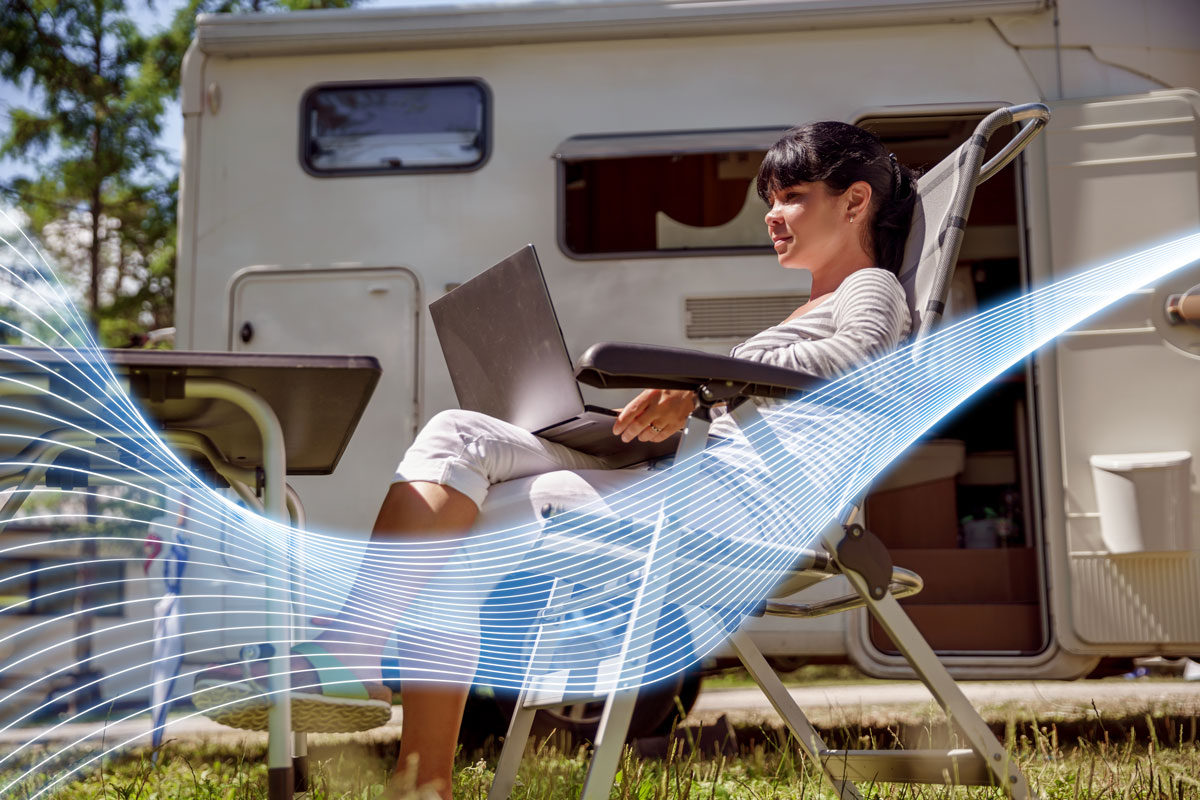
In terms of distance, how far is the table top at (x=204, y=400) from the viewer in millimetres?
1515

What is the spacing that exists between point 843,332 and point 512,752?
3.16 ft

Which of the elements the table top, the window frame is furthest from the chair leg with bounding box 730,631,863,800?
the window frame

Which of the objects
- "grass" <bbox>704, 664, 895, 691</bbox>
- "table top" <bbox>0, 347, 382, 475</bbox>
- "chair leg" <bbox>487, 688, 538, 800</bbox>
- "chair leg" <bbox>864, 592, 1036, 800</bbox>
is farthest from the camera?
"grass" <bbox>704, 664, 895, 691</bbox>

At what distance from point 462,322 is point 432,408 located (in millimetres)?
1427

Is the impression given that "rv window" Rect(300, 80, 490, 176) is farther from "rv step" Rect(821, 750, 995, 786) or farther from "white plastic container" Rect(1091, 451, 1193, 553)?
"rv step" Rect(821, 750, 995, 786)

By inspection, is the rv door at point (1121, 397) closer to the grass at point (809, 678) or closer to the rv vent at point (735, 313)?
the rv vent at point (735, 313)

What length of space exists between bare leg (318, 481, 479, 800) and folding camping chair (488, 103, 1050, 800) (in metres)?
0.16

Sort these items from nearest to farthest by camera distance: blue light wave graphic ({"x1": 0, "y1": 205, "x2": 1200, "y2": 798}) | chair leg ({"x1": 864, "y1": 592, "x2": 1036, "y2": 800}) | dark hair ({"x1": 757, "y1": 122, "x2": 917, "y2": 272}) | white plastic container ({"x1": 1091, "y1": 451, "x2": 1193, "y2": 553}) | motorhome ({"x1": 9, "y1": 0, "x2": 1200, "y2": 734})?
1. blue light wave graphic ({"x1": 0, "y1": 205, "x2": 1200, "y2": 798})
2. chair leg ({"x1": 864, "y1": 592, "x2": 1036, "y2": 800})
3. dark hair ({"x1": 757, "y1": 122, "x2": 917, "y2": 272})
4. white plastic container ({"x1": 1091, "y1": 451, "x2": 1193, "y2": 553})
5. motorhome ({"x1": 9, "y1": 0, "x2": 1200, "y2": 734})

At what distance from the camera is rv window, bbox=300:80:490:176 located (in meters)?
3.76

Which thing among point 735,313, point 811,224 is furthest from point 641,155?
point 811,224

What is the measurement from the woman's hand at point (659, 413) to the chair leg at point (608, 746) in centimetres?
45

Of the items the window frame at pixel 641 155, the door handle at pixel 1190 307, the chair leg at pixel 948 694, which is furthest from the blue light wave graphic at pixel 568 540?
the window frame at pixel 641 155

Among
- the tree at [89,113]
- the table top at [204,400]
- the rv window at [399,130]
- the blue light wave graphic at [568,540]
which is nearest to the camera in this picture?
the table top at [204,400]

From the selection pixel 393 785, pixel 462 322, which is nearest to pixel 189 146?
pixel 462 322
